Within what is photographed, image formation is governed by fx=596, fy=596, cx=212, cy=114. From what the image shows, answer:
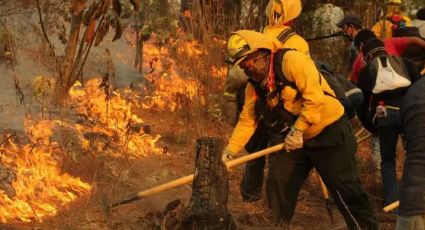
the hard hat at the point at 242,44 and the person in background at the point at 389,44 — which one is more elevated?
the hard hat at the point at 242,44

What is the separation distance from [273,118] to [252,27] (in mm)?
5116

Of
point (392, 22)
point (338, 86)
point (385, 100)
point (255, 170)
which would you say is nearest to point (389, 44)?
point (385, 100)

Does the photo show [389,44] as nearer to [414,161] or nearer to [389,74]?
[389,74]

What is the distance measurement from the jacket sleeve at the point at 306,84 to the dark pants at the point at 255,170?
5.17 ft

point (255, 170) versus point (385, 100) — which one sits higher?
point (385, 100)

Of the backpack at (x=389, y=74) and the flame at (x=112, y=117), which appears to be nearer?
the backpack at (x=389, y=74)

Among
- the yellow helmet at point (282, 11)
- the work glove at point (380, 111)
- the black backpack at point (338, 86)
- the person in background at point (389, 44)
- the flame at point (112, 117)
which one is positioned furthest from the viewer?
the flame at point (112, 117)

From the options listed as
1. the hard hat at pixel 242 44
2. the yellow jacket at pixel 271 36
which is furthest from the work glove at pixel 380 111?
the hard hat at pixel 242 44

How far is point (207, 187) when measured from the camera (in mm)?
4758

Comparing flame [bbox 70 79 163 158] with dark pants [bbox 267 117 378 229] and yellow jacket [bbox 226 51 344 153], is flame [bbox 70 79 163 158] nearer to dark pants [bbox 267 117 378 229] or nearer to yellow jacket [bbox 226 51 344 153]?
dark pants [bbox 267 117 378 229]

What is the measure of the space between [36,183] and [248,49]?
2630 mm

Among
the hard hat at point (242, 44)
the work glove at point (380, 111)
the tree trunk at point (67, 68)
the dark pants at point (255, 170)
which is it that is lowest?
the dark pants at point (255, 170)

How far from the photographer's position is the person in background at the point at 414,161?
2.60m

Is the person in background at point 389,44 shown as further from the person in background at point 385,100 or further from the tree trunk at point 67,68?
the tree trunk at point 67,68
